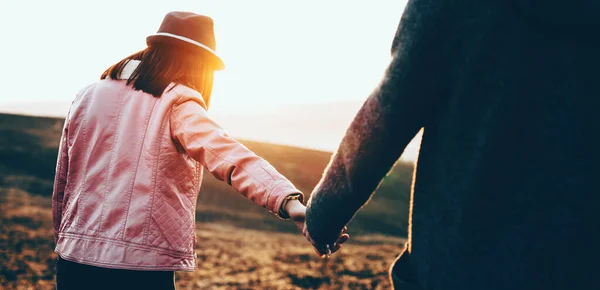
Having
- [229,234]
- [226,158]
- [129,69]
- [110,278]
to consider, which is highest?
[129,69]

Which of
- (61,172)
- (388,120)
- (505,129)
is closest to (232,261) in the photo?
(61,172)

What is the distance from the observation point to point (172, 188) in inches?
63.2

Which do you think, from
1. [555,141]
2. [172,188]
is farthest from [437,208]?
[172,188]

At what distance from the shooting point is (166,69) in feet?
5.55

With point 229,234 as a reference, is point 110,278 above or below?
above

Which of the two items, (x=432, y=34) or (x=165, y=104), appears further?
(x=165, y=104)

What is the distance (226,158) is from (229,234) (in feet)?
27.4

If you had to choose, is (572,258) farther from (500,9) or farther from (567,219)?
(500,9)

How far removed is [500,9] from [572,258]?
20.2 inches

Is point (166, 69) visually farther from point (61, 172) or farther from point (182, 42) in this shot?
point (61, 172)

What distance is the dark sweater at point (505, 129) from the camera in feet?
2.66

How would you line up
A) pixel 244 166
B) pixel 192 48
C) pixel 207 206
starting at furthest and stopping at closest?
pixel 207 206
pixel 192 48
pixel 244 166

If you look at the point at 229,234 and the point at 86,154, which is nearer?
the point at 86,154

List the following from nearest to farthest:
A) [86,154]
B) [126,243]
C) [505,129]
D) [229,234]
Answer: [505,129]
[126,243]
[86,154]
[229,234]
